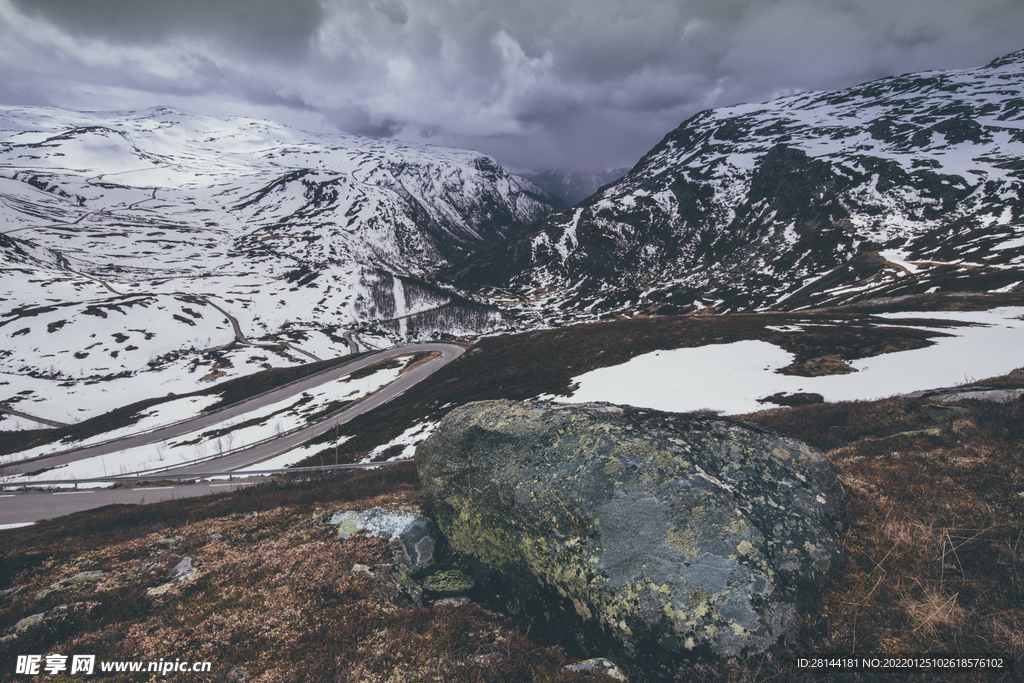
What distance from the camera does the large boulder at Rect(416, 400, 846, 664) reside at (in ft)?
17.9

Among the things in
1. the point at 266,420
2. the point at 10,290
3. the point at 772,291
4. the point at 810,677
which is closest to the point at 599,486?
the point at 810,677

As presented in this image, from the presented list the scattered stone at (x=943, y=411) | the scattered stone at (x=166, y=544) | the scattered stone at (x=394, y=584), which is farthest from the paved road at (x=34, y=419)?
the scattered stone at (x=943, y=411)

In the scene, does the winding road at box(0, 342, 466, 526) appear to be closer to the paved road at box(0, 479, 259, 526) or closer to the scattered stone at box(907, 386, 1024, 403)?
the paved road at box(0, 479, 259, 526)

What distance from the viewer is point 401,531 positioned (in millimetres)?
9539

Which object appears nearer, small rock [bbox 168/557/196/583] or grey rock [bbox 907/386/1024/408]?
small rock [bbox 168/557/196/583]

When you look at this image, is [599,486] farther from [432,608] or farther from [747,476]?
[432,608]

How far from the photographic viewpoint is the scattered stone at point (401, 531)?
357 inches

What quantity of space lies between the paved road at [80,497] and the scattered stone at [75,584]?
29186 millimetres

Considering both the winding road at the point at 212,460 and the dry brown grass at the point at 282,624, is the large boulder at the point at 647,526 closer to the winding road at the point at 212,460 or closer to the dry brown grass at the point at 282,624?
the dry brown grass at the point at 282,624

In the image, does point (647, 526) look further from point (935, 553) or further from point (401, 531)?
point (401, 531)

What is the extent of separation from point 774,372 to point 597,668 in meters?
36.8

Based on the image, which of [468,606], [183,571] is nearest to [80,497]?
[183,571]

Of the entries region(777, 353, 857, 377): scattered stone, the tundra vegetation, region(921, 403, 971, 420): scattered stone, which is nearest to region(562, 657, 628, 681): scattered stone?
the tundra vegetation

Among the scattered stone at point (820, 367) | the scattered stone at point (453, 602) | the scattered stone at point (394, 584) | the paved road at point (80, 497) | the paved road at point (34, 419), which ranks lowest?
the paved road at point (34, 419)
